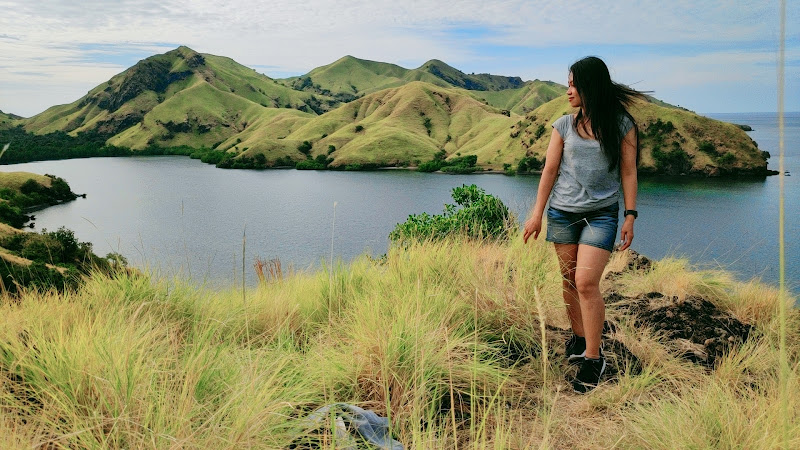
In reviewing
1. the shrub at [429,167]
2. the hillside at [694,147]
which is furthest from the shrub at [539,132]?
the shrub at [429,167]

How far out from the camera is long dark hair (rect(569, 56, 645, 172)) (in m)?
3.99

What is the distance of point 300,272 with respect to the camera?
7.64 m

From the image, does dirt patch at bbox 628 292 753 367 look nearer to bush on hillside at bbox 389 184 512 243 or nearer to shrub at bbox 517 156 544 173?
bush on hillside at bbox 389 184 512 243

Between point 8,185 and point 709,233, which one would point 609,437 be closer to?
point 709,233

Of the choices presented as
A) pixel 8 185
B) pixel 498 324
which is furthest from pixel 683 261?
pixel 8 185

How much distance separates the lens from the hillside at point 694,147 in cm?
8975

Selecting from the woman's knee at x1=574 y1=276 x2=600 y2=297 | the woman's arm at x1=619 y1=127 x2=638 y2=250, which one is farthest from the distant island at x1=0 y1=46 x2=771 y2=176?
the woman's knee at x1=574 y1=276 x2=600 y2=297

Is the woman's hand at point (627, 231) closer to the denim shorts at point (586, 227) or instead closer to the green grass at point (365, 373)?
the denim shorts at point (586, 227)

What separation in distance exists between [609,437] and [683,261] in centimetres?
628

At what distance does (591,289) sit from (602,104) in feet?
4.65

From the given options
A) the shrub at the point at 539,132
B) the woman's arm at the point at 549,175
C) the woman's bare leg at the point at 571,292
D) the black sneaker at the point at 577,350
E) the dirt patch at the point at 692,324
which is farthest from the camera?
the shrub at the point at 539,132

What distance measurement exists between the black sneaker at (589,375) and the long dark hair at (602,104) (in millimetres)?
1552

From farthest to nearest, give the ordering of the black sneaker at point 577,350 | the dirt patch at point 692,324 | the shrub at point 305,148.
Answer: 1. the shrub at point 305,148
2. the dirt patch at point 692,324
3. the black sneaker at point 577,350

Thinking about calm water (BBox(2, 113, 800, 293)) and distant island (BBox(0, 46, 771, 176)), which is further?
distant island (BBox(0, 46, 771, 176))
